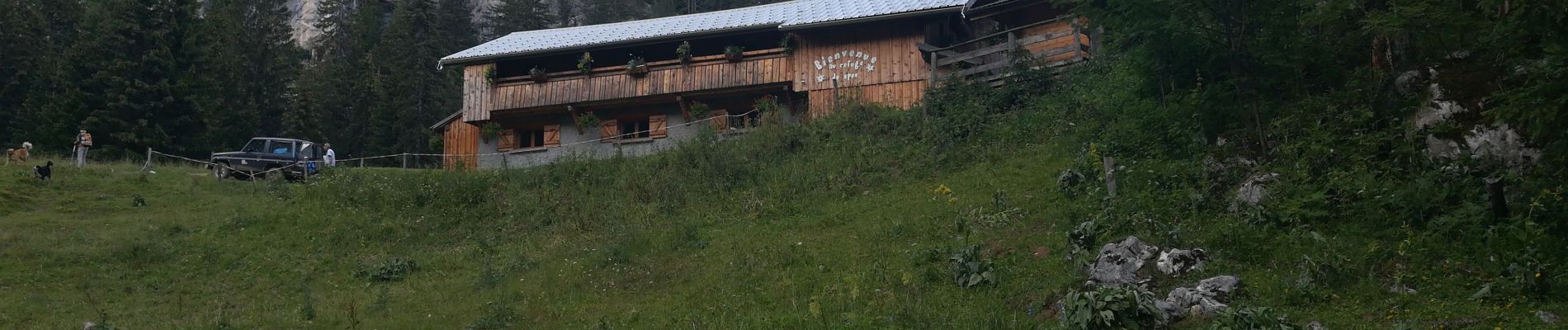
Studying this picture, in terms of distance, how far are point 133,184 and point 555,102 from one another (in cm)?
1144

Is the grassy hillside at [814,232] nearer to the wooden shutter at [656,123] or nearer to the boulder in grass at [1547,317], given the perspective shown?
the boulder in grass at [1547,317]

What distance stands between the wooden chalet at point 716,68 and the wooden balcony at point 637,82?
0.04m

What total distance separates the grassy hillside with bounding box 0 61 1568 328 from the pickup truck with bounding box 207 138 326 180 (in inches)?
38.7

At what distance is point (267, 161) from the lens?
32.1m

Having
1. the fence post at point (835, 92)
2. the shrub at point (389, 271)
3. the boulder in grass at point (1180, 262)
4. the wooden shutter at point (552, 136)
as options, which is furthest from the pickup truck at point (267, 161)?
the boulder in grass at point (1180, 262)

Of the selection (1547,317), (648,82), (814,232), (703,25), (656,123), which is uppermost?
(703,25)

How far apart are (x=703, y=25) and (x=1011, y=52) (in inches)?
447

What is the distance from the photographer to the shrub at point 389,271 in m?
20.8

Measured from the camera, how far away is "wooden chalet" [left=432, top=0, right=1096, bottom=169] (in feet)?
104

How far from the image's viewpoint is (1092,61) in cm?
2767

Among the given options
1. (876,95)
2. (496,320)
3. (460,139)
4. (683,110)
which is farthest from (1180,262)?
(460,139)

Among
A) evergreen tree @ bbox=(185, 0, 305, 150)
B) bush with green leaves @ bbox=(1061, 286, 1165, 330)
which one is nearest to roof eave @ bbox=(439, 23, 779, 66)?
evergreen tree @ bbox=(185, 0, 305, 150)

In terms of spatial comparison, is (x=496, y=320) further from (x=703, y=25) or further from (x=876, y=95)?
(x=703, y=25)

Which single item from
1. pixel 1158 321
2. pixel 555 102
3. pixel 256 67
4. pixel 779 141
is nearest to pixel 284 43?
pixel 256 67
